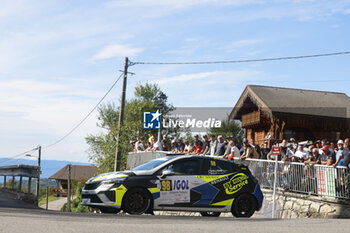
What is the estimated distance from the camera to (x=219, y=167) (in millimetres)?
12523

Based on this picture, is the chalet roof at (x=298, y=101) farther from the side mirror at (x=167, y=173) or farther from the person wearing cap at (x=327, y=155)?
the side mirror at (x=167, y=173)

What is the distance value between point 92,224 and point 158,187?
391 cm

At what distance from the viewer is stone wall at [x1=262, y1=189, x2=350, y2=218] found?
549 inches

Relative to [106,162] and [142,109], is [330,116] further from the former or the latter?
[142,109]

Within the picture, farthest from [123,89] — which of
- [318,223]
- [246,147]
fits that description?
[318,223]

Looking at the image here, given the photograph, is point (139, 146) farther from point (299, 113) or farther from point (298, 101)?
point (298, 101)

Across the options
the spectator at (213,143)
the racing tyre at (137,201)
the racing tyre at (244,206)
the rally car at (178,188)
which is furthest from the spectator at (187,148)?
the racing tyre at (137,201)

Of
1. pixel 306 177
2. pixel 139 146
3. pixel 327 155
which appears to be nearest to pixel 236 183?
pixel 306 177

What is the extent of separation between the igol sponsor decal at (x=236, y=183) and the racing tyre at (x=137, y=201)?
2157mm

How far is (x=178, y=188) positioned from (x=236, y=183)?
161 cm

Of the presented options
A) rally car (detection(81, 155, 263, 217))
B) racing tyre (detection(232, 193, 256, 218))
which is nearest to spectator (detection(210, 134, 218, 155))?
rally car (detection(81, 155, 263, 217))

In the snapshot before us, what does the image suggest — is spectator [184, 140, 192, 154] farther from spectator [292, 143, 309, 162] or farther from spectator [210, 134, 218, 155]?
spectator [292, 143, 309, 162]

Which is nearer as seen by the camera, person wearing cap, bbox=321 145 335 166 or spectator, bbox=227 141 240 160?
person wearing cap, bbox=321 145 335 166

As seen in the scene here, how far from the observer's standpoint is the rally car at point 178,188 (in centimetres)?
1121
